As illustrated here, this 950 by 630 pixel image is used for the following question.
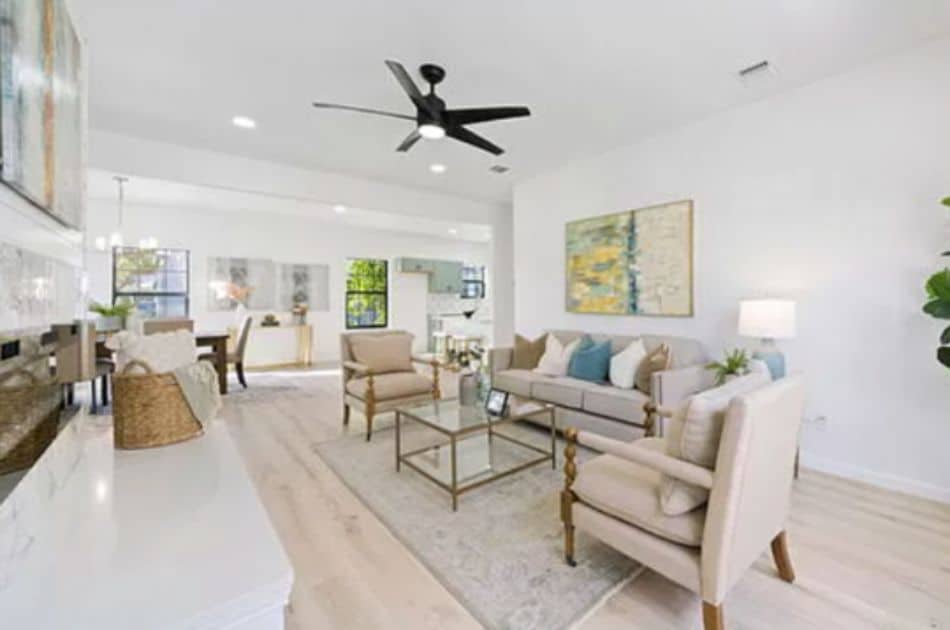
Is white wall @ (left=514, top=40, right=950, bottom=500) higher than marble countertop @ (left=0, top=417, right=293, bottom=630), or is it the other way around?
white wall @ (left=514, top=40, right=950, bottom=500)

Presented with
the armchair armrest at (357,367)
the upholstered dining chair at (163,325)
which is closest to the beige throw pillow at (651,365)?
the armchair armrest at (357,367)

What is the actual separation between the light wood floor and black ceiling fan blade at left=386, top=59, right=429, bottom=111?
2514 millimetres

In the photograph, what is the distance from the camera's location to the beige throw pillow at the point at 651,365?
3363 millimetres

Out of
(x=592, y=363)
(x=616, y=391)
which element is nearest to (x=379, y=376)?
(x=592, y=363)

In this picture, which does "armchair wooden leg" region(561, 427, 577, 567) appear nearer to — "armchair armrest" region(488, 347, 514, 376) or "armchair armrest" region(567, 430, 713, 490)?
"armchair armrest" region(567, 430, 713, 490)

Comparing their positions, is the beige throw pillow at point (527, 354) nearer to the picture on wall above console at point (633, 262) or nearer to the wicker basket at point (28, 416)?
the picture on wall above console at point (633, 262)

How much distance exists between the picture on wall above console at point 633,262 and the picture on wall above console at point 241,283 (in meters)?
5.60

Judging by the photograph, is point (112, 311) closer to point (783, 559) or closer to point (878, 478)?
point (783, 559)

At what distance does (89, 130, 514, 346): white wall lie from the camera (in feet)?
13.7

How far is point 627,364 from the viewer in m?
3.70

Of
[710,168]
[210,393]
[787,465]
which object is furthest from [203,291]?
[787,465]

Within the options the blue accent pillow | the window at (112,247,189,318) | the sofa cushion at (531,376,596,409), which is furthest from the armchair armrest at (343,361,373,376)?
the window at (112,247,189,318)

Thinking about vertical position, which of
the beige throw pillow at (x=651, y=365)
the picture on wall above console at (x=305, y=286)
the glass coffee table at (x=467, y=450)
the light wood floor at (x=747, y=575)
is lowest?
the light wood floor at (x=747, y=575)

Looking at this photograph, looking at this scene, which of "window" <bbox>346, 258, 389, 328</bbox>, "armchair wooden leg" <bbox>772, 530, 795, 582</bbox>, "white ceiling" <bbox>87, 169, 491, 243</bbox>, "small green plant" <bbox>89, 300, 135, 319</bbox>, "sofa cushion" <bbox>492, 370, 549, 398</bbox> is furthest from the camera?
"window" <bbox>346, 258, 389, 328</bbox>
